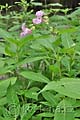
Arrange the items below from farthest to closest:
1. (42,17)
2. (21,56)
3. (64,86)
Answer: (42,17) < (21,56) < (64,86)

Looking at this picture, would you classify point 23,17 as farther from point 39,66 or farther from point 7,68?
point 7,68

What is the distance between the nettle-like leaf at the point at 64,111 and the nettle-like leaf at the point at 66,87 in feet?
0.26

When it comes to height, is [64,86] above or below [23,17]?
above

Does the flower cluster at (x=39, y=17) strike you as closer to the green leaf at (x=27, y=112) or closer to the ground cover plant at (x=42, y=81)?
the ground cover plant at (x=42, y=81)

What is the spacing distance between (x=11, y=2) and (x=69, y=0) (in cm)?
117

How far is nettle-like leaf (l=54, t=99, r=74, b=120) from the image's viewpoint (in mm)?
846

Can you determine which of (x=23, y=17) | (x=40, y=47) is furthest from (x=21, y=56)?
(x=23, y=17)

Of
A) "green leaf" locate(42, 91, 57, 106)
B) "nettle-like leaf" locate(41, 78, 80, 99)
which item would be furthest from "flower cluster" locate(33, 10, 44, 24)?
"nettle-like leaf" locate(41, 78, 80, 99)

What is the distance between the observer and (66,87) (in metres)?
0.79

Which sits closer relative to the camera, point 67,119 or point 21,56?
point 67,119

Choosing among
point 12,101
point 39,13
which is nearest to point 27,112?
point 12,101

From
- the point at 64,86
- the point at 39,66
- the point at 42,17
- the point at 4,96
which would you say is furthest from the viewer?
the point at 42,17

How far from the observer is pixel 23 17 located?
2.10 m

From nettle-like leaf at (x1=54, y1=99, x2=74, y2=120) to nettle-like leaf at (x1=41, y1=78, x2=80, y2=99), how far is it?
8 centimetres
